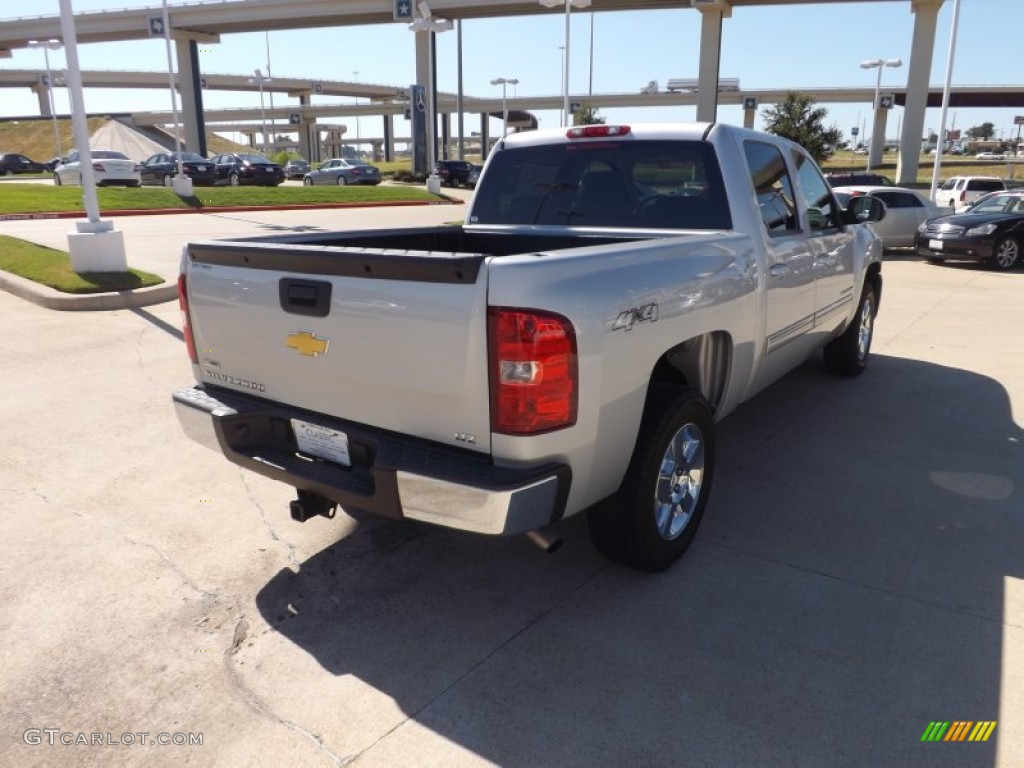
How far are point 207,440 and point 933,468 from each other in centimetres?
419

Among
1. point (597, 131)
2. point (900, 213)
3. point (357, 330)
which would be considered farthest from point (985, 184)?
point (357, 330)

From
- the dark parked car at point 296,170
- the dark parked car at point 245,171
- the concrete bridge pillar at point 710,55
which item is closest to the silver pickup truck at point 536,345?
the dark parked car at point 245,171

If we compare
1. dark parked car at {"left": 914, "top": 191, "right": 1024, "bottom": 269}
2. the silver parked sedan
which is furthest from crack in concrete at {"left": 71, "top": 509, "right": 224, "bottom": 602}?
the silver parked sedan

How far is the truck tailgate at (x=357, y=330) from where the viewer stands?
2611 mm

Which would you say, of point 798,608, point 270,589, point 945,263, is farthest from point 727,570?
point 945,263

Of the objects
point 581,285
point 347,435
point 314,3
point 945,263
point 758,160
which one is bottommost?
point 945,263

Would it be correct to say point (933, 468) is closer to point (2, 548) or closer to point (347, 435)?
point (347, 435)

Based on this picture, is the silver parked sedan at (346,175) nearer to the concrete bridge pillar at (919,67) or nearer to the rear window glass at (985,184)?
the rear window glass at (985,184)

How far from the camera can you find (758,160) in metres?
4.53

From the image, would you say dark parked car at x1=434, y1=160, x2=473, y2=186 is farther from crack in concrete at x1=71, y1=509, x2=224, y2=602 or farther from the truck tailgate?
the truck tailgate

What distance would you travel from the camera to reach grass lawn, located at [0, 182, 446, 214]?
22.8 m

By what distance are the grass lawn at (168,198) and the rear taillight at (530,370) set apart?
71.7 ft

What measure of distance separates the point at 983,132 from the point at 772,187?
222 m

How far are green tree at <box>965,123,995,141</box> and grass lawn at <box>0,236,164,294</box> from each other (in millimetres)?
215380
